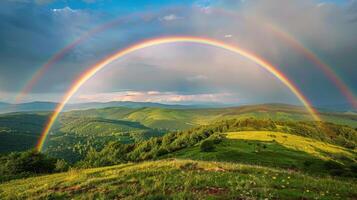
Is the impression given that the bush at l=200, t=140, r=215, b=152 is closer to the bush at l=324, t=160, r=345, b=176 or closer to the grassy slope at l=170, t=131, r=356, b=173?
the grassy slope at l=170, t=131, r=356, b=173

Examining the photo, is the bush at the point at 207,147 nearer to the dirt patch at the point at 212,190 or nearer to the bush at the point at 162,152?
the bush at the point at 162,152

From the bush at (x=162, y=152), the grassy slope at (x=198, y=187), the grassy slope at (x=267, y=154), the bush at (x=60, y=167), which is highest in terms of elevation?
the grassy slope at (x=198, y=187)

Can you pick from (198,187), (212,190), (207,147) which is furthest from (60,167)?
(207,147)

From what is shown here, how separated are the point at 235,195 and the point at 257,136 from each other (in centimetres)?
10905

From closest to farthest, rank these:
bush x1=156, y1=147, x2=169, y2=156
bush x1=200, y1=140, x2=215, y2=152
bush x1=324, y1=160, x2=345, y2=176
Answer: bush x1=324, y1=160, x2=345, y2=176 < bush x1=200, y1=140, x2=215, y2=152 < bush x1=156, y1=147, x2=169, y2=156

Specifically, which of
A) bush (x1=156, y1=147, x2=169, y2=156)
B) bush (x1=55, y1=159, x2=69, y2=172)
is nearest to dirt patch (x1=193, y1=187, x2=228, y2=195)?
bush (x1=55, y1=159, x2=69, y2=172)

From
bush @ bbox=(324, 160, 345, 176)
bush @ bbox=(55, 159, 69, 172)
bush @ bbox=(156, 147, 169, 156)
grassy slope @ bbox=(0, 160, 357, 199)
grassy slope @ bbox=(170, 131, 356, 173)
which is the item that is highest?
grassy slope @ bbox=(0, 160, 357, 199)

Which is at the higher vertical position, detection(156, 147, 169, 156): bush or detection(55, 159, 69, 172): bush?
detection(55, 159, 69, 172): bush

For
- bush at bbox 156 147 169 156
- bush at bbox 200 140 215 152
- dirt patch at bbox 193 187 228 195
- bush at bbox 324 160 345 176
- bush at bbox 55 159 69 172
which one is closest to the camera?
dirt patch at bbox 193 187 228 195

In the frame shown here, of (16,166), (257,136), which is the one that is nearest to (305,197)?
(16,166)

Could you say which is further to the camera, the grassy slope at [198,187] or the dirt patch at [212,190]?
the dirt patch at [212,190]

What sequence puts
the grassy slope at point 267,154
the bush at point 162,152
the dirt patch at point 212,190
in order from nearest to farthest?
the dirt patch at point 212,190, the grassy slope at point 267,154, the bush at point 162,152

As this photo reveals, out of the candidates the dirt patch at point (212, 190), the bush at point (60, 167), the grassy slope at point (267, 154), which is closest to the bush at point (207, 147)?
the grassy slope at point (267, 154)

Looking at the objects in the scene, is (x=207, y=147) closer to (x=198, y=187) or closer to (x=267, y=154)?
(x=267, y=154)
